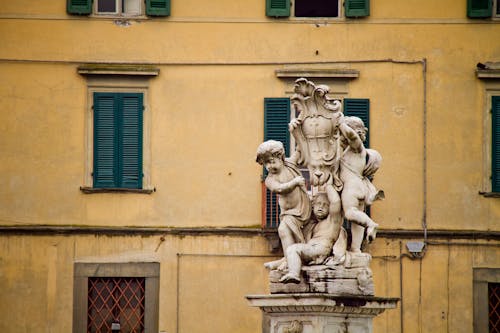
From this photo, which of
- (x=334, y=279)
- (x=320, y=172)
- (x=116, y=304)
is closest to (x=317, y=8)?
(x=116, y=304)

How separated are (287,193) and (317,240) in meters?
0.79

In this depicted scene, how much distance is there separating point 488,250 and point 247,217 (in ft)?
16.2

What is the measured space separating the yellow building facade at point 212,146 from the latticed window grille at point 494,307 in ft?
0.52

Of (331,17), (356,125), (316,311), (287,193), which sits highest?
Answer: (331,17)

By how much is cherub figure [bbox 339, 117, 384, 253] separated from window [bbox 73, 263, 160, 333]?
15.3 metres

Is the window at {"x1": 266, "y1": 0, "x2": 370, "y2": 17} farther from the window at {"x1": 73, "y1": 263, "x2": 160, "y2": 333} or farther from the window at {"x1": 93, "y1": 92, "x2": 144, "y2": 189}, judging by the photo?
the window at {"x1": 73, "y1": 263, "x2": 160, "y2": 333}

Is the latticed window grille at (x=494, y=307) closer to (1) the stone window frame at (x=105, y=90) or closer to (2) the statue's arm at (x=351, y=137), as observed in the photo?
(1) the stone window frame at (x=105, y=90)

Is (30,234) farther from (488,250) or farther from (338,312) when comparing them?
(338,312)

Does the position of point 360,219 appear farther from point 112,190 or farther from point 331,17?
point 331,17

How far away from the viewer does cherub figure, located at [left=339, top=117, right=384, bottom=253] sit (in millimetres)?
33438

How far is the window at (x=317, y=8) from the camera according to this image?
49312mm

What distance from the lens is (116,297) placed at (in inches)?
1929

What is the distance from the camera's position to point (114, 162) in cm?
4903

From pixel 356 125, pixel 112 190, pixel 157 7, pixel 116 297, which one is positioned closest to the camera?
pixel 356 125
